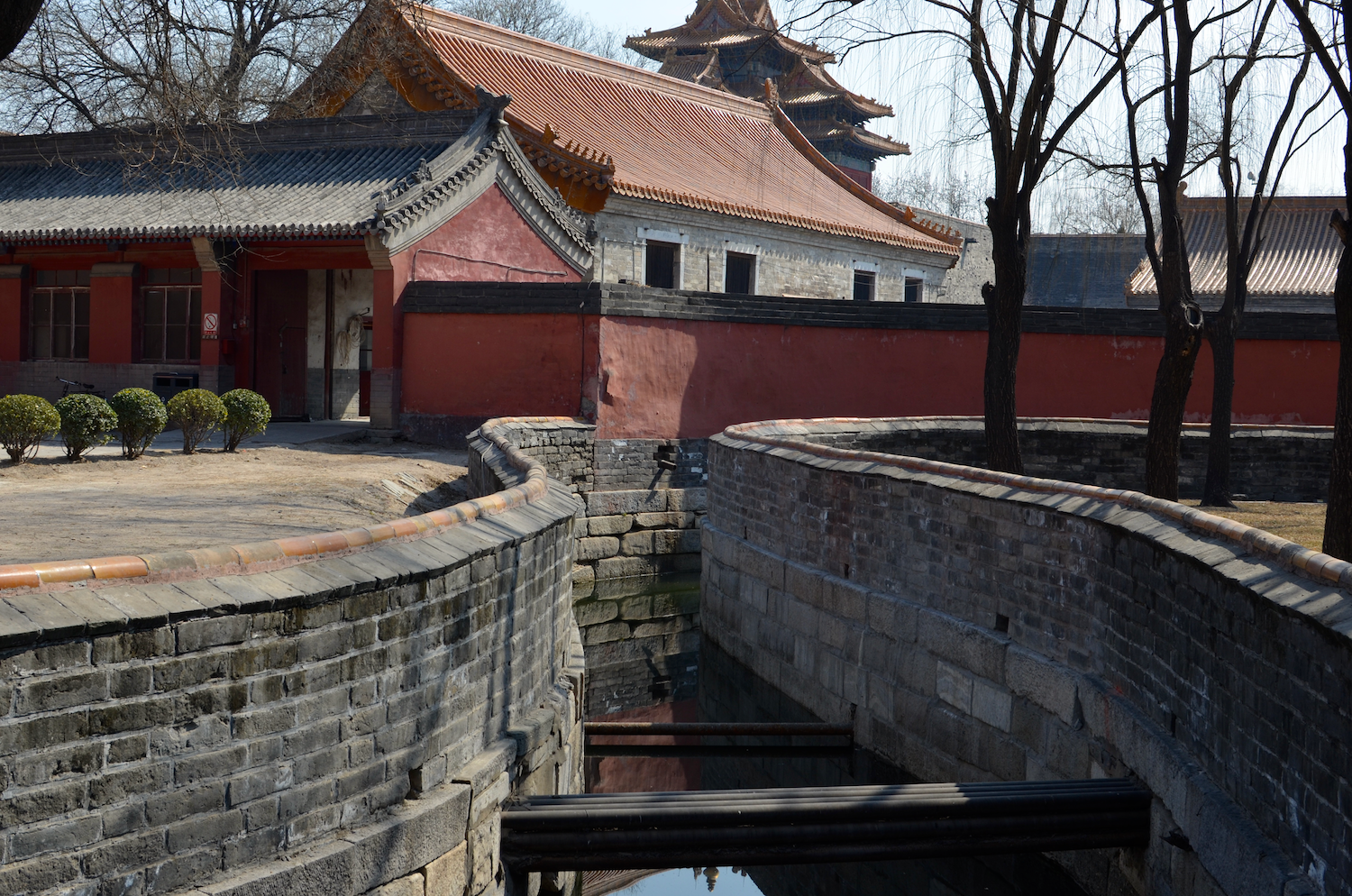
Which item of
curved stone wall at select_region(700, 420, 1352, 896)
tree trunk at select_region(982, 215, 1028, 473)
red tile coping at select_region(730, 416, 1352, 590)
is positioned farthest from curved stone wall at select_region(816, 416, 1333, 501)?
curved stone wall at select_region(700, 420, 1352, 896)

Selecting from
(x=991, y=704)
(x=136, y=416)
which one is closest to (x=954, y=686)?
(x=991, y=704)

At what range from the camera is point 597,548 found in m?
15.7

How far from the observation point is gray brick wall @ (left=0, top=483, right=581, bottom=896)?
130 inches

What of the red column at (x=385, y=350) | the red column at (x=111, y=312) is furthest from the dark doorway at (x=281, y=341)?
the red column at (x=385, y=350)

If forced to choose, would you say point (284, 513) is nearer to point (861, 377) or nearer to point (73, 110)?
→ point (861, 377)

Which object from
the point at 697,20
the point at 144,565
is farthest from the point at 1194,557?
the point at 697,20

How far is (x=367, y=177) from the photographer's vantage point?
59.6 feet

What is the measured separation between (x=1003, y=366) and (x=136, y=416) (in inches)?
345

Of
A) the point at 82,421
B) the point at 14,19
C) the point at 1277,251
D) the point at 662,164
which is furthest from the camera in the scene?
the point at 1277,251

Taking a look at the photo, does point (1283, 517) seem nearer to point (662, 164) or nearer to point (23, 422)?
point (23, 422)

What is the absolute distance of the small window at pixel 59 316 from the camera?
760 inches

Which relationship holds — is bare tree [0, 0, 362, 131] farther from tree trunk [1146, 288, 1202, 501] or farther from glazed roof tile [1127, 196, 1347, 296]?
glazed roof tile [1127, 196, 1347, 296]

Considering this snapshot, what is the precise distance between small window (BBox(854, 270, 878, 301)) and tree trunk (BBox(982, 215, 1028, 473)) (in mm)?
15270

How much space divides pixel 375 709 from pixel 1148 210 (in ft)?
37.7
